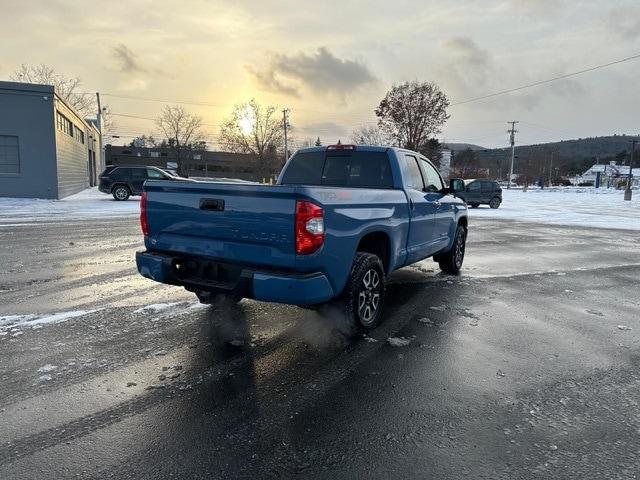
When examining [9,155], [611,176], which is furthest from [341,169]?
[611,176]

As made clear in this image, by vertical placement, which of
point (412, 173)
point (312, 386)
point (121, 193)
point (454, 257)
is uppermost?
point (412, 173)

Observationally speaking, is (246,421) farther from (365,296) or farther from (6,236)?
(6,236)

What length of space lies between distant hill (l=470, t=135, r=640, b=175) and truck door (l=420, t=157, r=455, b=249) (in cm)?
9508

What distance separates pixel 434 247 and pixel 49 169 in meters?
22.2

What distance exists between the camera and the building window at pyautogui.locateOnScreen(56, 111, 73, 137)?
78.7ft

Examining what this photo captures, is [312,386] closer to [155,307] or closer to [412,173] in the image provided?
[155,307]

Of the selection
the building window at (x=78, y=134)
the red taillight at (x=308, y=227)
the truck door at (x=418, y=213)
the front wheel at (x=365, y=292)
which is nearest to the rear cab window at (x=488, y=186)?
the truck door at (x=418, y=213)

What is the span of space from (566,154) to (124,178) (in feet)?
468

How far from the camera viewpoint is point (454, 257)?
7715 mm

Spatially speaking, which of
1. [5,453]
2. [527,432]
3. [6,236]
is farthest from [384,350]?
[6,236]

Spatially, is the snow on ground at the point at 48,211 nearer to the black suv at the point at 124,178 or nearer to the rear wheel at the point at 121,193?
the black suv at the point at 124,178

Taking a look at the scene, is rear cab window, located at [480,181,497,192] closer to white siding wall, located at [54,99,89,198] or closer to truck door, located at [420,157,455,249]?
truck door, located at [420,157,455,249]

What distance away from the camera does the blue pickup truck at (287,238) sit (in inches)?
150

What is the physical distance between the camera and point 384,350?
4312mm
